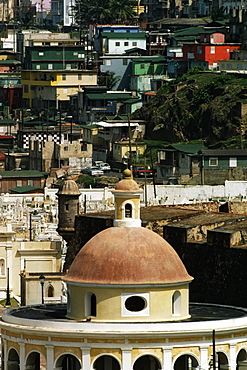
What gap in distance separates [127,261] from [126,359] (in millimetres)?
2657

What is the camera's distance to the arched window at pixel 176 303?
140ft

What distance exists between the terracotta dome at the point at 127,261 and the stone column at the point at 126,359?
183 centimetres

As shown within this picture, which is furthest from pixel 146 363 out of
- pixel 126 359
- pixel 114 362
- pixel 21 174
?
pixel 21 174

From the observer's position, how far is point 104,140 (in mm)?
154250

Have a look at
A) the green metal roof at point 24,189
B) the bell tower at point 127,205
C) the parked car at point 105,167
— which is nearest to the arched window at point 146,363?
the bell tower at point 127,205

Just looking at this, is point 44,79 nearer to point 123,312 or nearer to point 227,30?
point 227,30

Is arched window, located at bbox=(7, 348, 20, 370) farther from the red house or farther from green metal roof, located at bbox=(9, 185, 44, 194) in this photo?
the red house

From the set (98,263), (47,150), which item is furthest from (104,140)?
(98,263)

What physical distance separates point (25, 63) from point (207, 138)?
62949mm

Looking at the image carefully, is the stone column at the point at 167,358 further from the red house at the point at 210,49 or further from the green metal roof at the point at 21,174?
the red house at the point at 210,49

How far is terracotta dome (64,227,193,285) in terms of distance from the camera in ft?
139

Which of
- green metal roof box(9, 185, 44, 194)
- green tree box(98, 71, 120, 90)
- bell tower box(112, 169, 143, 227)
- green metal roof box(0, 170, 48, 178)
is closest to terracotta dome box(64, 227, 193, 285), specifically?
bell tower box(112, 169, 143, 227)

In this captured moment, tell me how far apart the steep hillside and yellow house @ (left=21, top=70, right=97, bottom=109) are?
32492mm

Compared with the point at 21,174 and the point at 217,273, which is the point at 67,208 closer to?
the point at 217,273
